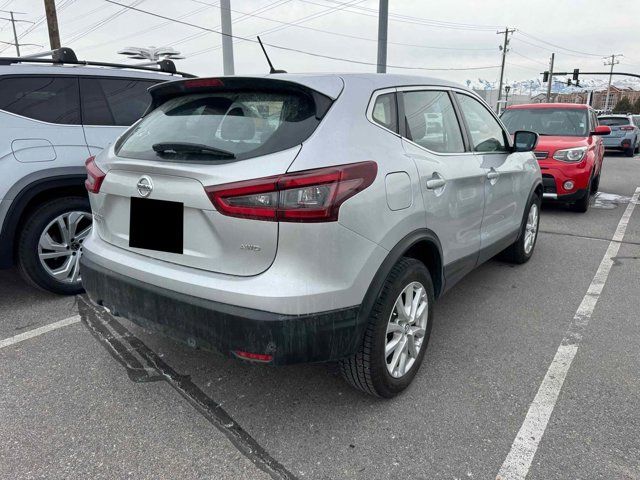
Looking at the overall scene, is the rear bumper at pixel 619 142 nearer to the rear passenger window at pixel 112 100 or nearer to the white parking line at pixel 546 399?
the white parking line at pixel 546 399

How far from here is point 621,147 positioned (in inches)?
689

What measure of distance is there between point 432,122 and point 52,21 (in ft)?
50.9

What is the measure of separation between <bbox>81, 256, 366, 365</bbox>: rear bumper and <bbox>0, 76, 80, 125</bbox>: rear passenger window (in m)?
2.17

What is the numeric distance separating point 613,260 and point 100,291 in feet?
16.7

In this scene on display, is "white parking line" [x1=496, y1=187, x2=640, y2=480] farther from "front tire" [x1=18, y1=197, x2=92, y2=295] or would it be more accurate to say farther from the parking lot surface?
"front tire" [x1=18, y1=197, x2=92, y2=295]

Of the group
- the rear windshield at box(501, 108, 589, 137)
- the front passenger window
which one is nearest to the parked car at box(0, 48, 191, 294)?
the front passenger window

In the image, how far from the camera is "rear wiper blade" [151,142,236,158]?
2156 mm

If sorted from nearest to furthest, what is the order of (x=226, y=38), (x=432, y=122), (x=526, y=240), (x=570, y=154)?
(x=432, y=122)
(x=526, y=240)
(x=570, y=154)
(x=226, y=38)

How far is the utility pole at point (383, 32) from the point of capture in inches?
468

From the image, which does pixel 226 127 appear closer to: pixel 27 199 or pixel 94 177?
pixel 94 177

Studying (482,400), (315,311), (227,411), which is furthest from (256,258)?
(482,400)

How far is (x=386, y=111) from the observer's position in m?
2.58

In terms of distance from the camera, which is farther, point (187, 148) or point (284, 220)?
point (187, 148)

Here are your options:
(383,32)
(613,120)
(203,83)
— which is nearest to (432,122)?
(203,83)
